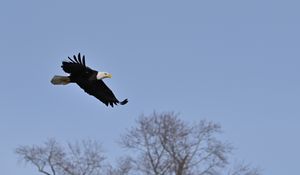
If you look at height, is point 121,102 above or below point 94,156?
below

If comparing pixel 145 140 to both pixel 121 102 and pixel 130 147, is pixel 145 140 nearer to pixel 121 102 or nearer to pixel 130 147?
pixel 130 147

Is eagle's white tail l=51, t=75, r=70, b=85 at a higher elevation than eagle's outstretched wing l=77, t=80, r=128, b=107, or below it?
below

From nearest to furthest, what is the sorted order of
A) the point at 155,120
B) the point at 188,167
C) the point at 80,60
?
the point at 80,60
the point at 188,167
the point at 155,120

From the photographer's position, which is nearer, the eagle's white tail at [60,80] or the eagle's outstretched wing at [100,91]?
the eagle's white tail at [60,80]

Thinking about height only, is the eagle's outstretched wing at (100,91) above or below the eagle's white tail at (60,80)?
above

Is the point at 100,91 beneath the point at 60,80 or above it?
above

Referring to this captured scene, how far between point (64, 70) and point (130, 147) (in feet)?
72.0

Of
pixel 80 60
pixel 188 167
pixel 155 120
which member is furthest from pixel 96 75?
pixel 155 120

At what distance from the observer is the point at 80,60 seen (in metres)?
21.0

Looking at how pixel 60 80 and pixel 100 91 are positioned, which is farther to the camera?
pixel 100 91

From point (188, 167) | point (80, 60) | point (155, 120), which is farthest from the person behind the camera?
point (155, 120)

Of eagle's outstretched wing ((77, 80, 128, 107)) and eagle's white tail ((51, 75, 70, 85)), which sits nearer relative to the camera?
eagle's white tail ((51, 75, 70, 85))

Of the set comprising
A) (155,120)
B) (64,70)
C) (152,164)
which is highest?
(155,120)

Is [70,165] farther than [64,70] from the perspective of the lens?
Yes
